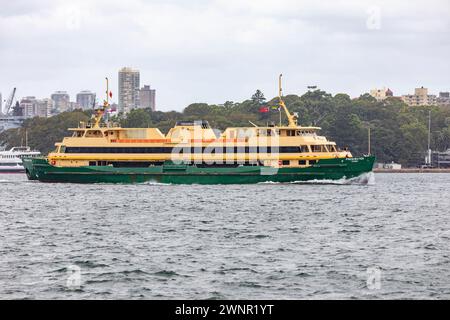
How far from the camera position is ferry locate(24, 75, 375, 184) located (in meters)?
76.6

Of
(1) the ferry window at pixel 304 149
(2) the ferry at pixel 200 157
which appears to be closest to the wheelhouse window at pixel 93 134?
(2) the ferry at pixel 200 157

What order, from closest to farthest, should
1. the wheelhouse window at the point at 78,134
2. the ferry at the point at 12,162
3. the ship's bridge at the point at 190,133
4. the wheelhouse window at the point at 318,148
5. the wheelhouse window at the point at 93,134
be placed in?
the wheelhouse window at the point at 318,148, the ship's bridge at the point at 190,133, the wheelhouse window at the point at 93,134, the wheelhouse window at the point at 78,134, the ferry at the point at 12,162

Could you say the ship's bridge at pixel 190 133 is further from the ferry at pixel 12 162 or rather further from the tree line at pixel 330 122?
the tree line at pixel 330 122

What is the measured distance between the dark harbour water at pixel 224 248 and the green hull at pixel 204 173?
11699 mm

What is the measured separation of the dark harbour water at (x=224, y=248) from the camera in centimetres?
2598

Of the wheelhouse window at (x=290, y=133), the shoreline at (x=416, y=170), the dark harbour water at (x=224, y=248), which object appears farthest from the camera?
the shoreline at (x=416, y=170)

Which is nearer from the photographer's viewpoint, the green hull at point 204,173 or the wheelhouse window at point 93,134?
the green hull at point 204,173

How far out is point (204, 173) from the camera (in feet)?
258

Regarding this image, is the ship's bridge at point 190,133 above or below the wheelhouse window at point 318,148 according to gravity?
above

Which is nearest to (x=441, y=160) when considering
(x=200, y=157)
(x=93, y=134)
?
(x=200, y=157)

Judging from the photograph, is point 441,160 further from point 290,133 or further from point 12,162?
point 290,133

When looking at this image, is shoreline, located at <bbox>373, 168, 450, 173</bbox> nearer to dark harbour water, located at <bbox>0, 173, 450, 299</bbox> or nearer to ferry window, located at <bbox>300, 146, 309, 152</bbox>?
ferry window, located at <bbox>300, 146, 309, 152</bbox>

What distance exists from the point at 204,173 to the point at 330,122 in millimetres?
94797
